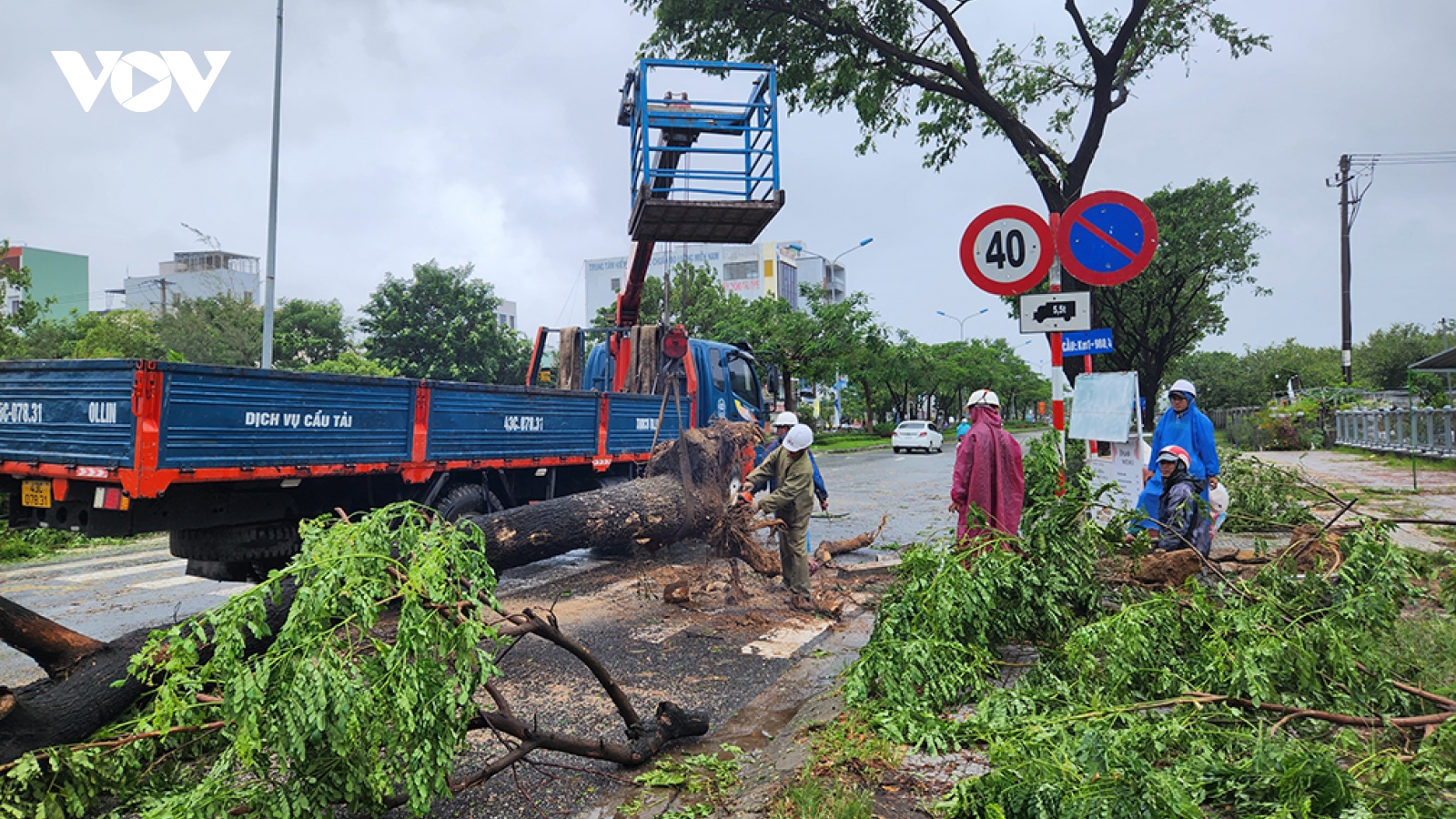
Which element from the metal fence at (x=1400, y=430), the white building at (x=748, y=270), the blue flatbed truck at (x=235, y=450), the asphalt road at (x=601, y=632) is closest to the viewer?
the asphalt road at (x=601, y=632)

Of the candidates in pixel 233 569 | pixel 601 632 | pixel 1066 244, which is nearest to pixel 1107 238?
pixel 1066 244

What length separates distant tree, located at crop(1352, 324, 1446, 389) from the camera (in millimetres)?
42656

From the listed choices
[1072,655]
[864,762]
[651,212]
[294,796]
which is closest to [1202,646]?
[1072,655]

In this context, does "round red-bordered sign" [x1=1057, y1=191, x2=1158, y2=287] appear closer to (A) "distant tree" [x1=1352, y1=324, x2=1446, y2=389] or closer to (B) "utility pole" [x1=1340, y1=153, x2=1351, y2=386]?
(B) "utility pole" [x1=1340, y1=153, x2=1351, y2=386]

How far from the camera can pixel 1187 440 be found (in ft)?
19.4

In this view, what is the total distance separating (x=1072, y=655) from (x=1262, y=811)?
1.04 metres

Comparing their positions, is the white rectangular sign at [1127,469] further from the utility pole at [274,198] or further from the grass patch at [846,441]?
the grass patch at [846,441]

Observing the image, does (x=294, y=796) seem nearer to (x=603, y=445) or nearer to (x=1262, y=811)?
(x=1262, y=811)

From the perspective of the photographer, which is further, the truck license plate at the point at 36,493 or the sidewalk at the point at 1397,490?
the sidewalk at the point at 1397,490

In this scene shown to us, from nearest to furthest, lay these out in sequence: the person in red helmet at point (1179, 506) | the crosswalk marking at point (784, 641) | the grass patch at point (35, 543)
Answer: the person in red helmet at point (1179, 506), the crosswalk marking at point (784, 641), the grass patch at point (35, 543)

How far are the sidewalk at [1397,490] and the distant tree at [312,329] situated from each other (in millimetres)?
32850

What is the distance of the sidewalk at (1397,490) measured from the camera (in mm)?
8461

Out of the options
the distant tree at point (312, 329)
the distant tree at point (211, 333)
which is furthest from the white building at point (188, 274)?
Result: the distant tree at point (211, 333)

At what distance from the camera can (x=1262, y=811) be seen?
259 centimetres
